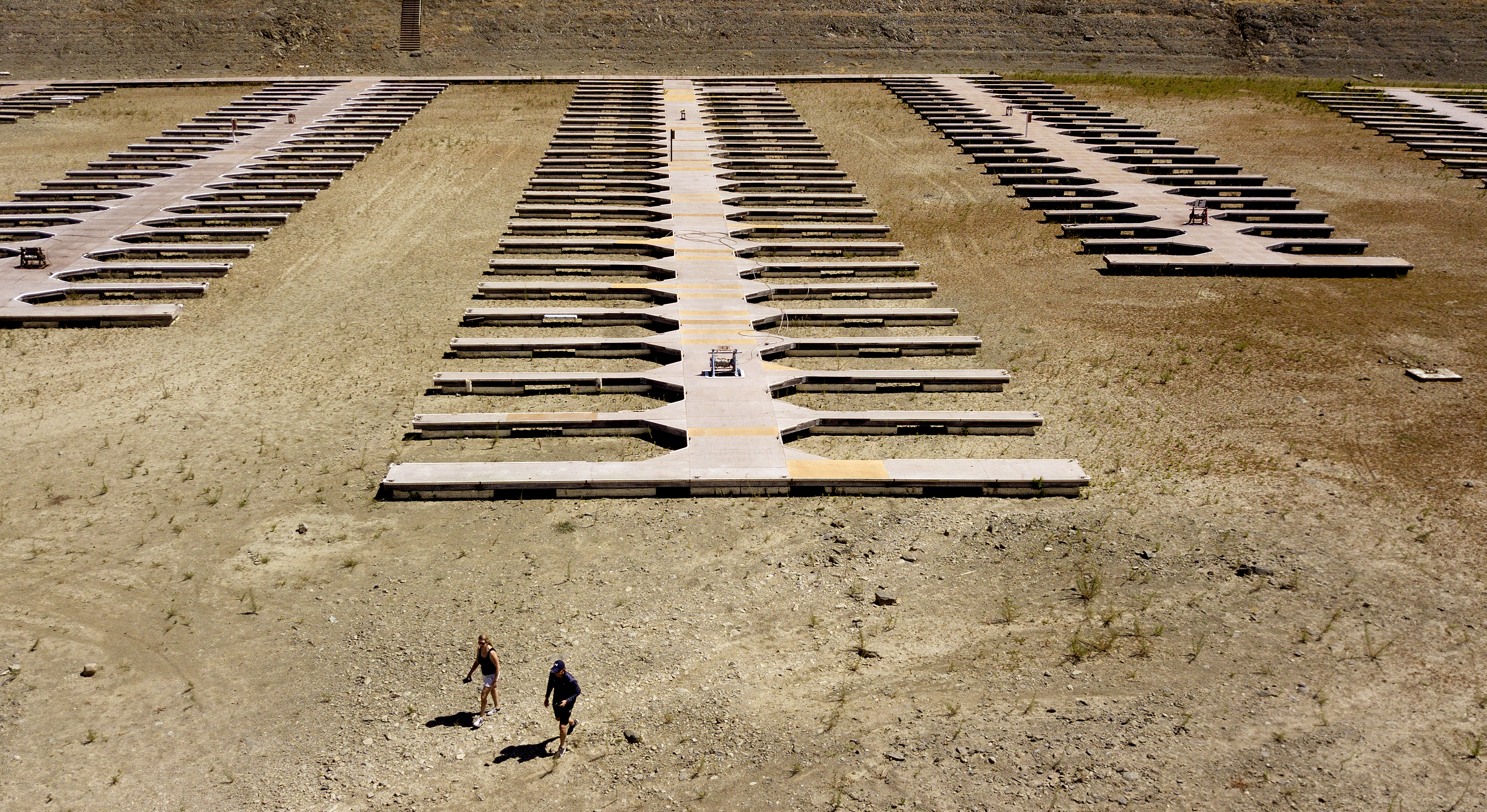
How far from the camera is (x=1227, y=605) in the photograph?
530 inches

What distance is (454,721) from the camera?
37.4 feet

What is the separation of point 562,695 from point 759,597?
3.67 meters

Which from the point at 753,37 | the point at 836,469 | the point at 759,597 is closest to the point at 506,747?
the point at 759,597

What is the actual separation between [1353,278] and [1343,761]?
20252mm

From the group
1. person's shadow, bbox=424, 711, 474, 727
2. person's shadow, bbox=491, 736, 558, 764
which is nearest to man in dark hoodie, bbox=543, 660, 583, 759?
person's shadow, bbox=491, 736, 558, 764

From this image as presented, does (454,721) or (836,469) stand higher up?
(836,469)

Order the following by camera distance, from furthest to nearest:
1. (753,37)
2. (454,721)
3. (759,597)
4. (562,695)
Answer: (753,37) → (759,597) → (454,721) → (562,695)

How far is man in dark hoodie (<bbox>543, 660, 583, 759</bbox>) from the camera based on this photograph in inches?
424

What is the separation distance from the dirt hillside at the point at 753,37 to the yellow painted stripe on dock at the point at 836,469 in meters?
44.8

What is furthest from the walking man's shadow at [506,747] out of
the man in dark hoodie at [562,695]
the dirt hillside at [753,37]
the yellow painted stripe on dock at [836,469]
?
the dirt hillside at [753,37]

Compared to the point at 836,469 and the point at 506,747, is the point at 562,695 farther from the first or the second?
the point at 836,469

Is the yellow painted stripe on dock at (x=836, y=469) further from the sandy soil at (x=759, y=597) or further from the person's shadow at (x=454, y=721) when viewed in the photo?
the person's shadow at (x=454, y=721)

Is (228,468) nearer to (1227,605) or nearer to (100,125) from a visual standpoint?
(1227,605)

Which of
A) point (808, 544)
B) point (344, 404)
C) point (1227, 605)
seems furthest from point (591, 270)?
point (1227, 605)
